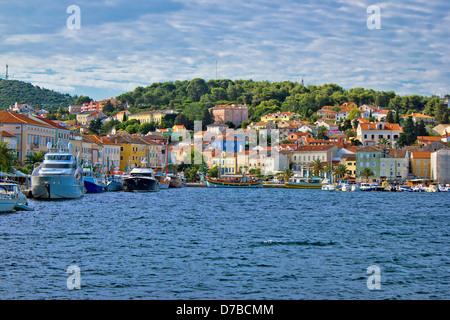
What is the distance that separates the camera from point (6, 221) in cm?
3019

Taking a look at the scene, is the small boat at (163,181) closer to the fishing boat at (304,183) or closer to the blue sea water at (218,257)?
the fishing boat at (304,183)

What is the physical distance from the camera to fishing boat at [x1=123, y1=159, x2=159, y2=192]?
71.9 metres

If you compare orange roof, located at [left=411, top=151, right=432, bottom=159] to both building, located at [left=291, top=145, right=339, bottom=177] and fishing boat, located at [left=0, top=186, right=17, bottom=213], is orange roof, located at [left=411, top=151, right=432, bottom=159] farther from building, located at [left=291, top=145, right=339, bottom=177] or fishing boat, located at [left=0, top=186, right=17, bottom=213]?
fishing boat, located at [left=0, top=186, right=17, bottom=213]

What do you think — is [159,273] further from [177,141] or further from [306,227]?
[177,141]

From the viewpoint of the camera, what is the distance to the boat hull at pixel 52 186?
4856 centimetres

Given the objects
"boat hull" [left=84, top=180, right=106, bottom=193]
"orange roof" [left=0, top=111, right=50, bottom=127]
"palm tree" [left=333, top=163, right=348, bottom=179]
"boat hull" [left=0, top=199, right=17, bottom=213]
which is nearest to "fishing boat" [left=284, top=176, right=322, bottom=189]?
"palm tree" [left=333, top=163, right=348, bottom=179]

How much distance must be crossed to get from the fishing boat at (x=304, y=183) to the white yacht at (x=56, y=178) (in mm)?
48658

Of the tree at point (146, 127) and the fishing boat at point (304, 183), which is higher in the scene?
the tree at point (146, 127)

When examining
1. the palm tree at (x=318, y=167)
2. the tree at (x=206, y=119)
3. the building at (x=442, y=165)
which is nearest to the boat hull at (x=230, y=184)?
the palm tree at (x=318, y=167)

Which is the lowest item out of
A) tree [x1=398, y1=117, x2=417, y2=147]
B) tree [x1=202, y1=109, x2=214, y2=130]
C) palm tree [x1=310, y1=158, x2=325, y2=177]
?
palm tree [x1=310, y1=158, x2=325, y2=177]

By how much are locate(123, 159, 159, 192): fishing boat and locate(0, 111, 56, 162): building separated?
11565 mm

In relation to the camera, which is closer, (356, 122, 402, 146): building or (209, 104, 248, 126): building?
(356, 122, 402, 146): building

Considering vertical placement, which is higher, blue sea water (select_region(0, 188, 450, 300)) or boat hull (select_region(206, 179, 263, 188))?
boat hull (select_region(206, 179, 263, 188))

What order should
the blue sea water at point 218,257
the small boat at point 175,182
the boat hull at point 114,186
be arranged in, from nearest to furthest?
the blue sea water at point 218,257
the boat hull at point 114,186
the small boat at point 175,182
